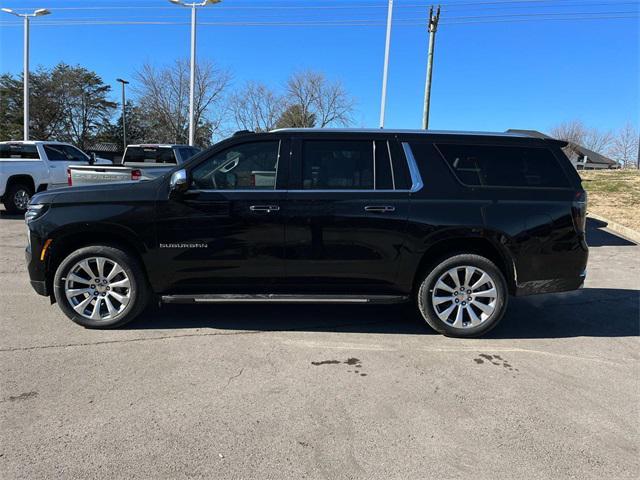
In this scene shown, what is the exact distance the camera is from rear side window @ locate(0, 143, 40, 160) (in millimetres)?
13180

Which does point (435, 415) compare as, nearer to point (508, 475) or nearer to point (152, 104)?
point (508, 475)

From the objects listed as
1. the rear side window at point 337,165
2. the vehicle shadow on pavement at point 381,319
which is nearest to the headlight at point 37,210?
the vehicle shadow on pavement at point 381,319

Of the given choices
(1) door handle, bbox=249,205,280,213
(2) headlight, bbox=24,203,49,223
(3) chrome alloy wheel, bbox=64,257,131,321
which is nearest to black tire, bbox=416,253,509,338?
(1) door handle, bbox=249,205,280,213

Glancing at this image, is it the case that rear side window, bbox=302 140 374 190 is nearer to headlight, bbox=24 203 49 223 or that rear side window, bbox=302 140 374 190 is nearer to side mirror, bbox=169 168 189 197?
side mirror, bbox=169 168 189 197

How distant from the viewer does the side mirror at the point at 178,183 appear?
446cm

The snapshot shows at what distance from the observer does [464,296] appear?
15.4 feet

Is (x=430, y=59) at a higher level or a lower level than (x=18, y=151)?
higher

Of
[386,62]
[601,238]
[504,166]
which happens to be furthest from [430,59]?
[504,166]

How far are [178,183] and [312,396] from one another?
2.25m

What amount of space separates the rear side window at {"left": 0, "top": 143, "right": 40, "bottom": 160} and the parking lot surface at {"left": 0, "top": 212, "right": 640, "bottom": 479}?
954cm

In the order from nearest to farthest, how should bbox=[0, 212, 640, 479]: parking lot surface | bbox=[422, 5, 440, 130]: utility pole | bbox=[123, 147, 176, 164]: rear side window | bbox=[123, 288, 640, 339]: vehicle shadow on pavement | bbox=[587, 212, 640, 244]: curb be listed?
bbox=[0, 212, 640, 479]: parking lot surface → bbox=[123, 288, 640, 339]: vehicle shadow on pavement → bbox=[587, 212, 640, 244]: curb → bbox=[123, 147, 176, 164]: rear side window → bbox=[422, 5, 440, 130]: utility pole

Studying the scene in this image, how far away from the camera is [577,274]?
479 cm

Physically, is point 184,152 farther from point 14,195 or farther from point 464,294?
point 464,294

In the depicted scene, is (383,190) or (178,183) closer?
(178,183)
